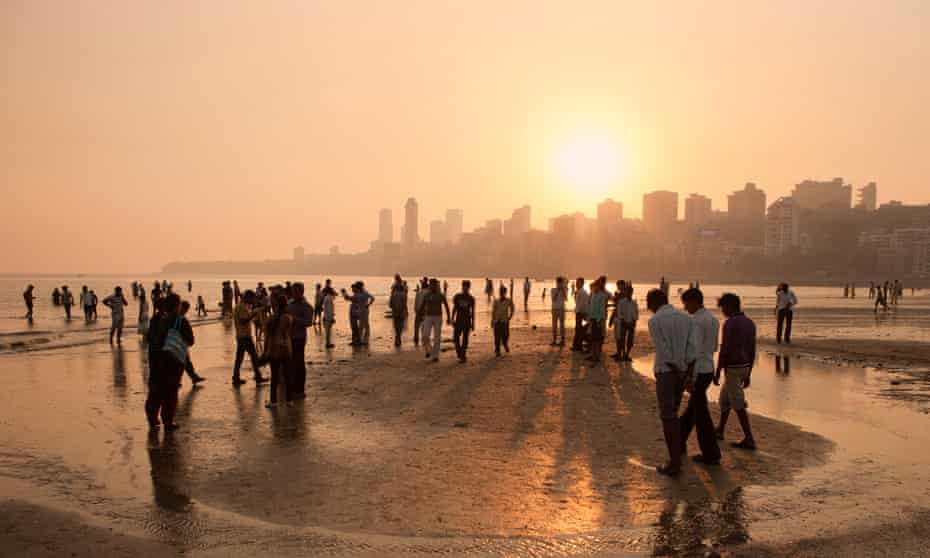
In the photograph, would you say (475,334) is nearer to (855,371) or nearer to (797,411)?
(855,371)

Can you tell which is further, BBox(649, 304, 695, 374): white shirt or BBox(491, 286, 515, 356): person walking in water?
BBox(491, 286, 515, 356): person walking in water

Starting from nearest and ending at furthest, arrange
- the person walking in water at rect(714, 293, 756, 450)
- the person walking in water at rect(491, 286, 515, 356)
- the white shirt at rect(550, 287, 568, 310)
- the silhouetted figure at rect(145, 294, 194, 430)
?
the person walking in water at rect(714, 293, 756, 450) < the silhouetted figure at rect(145, 294, 194, 430) < the person walking in water at rect(491, 286, 515, 356) < the white shirt at rect(550, 287, 568, 310)

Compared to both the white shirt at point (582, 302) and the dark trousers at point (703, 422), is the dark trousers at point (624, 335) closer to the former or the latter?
the white shirt at point (582, 302)

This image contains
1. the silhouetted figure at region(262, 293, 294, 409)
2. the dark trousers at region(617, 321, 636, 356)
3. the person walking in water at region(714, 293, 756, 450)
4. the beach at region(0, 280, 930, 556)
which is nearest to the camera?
the beach at region(0, 280, 930, 556)

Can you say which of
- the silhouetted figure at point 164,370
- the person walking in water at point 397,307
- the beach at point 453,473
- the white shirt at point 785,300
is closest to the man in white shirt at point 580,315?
the beach at point 453,473

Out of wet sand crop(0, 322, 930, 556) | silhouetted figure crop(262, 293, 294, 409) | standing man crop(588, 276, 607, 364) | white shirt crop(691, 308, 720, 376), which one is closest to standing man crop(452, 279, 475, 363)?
standing man crop(588, 276, 607, 364)

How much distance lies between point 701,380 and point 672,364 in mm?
923

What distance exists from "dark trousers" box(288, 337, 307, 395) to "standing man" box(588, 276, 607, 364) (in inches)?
298

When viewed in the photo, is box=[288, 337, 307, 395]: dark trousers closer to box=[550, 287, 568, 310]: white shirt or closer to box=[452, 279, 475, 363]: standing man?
A: box=[452, 279, 475, 363]: standing man

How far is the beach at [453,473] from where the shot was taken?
5539 mm

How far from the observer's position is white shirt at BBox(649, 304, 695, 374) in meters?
7.23

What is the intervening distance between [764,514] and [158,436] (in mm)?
7836

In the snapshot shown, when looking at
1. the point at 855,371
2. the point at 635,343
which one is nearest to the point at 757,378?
the point at 855,371

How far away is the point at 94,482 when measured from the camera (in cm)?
712
